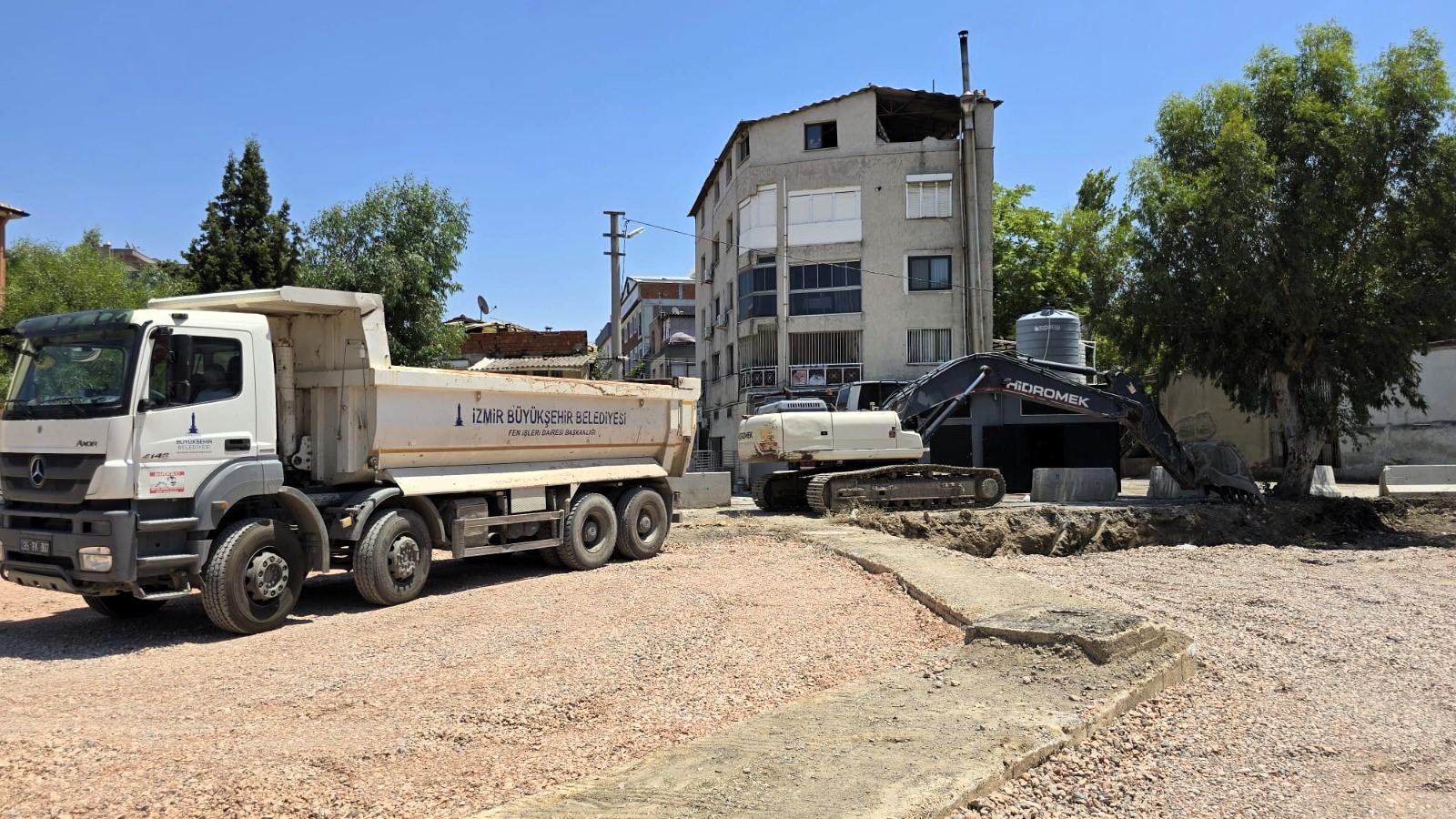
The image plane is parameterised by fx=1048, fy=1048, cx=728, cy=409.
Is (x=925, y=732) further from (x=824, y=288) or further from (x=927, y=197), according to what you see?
(x=927, y=197)

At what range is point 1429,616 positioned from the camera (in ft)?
32.9

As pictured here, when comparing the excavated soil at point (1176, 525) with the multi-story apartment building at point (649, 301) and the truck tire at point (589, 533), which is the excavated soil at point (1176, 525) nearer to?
the truck tire at point (589, 533)

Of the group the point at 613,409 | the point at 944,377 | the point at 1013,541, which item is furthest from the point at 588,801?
the point at 944,377

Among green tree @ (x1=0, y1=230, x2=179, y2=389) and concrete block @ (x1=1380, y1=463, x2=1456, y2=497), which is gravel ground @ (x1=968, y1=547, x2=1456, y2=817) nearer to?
concrete block @ (x1=1380, y1=463, x2=1456, y2=497)

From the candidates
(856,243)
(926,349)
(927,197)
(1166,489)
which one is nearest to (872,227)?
(856,243)

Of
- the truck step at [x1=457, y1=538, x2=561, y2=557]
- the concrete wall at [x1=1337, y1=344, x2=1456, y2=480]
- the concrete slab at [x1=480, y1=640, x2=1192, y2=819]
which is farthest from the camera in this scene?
the concrete wall at [x1=1337, y1=344, x2=1456, y2=480]

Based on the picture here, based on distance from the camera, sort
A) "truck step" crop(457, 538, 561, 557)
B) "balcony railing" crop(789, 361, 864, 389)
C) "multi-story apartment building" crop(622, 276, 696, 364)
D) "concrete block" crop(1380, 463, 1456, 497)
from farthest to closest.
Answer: "multi-story apartment building" crop(622, 276, 696, 364)
"balcony railing" crop(789, 361, 864, 389)
"concrete block" crop(1380, 463, 1456, 497)
"truck step" crop(457, 538, 561, 557)

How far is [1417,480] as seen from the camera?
2334cm

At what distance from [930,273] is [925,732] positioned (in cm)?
3378

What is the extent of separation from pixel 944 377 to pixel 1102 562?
678cm

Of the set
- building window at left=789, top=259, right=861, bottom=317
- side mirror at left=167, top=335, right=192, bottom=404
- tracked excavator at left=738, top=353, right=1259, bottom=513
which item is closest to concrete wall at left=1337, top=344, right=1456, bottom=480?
tracked excavator at left=738, top=353, right=1259, bottom=513

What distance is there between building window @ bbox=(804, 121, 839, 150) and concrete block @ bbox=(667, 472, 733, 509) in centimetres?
2074

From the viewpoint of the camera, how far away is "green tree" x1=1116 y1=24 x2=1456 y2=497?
18.8 meters

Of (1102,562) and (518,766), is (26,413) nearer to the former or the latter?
(518,766)
